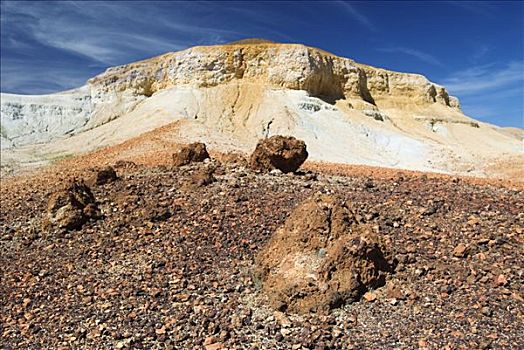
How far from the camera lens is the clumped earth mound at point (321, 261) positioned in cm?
537

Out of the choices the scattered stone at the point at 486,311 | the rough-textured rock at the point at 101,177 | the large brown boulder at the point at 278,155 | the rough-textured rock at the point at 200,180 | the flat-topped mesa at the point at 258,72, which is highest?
the flat-topped mesa at the point at 258,72

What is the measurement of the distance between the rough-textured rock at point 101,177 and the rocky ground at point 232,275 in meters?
0.86

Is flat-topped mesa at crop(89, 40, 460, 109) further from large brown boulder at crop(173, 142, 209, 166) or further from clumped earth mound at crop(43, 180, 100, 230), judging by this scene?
clumped earth mound at crop(43, 180, 100, 230)

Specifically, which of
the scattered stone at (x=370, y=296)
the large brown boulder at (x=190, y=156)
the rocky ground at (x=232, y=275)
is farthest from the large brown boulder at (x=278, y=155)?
the scattered stone at (x=370, y=296)

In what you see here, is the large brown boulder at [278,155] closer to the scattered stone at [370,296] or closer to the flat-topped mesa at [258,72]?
the scattered stone at [370,296]

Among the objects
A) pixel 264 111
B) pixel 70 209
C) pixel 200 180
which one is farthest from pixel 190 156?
pixel 264 111

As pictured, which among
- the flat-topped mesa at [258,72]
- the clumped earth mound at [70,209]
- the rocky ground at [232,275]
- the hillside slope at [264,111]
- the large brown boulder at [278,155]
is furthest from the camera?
the flat-topped mesa at [258,72]

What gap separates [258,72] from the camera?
33.7 metres

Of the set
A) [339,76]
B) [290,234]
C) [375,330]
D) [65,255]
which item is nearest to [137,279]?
[65,255]

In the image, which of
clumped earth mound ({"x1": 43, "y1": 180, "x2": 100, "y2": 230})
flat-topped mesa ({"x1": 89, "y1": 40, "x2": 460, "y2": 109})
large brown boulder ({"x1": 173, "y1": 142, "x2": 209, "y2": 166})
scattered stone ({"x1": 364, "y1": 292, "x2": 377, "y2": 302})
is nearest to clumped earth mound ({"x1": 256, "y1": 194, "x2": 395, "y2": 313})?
scattered stone ({"x1": 364, "y1": 292, "x2": 377, "y2": 302})

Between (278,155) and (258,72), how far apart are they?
2354 cm

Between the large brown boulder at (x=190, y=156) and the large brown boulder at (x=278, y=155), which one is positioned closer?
the large brown boulder at (x=278, y=155)

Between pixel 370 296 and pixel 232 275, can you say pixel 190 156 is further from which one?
pixel 370 296

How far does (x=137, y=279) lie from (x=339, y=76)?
32848 mm
